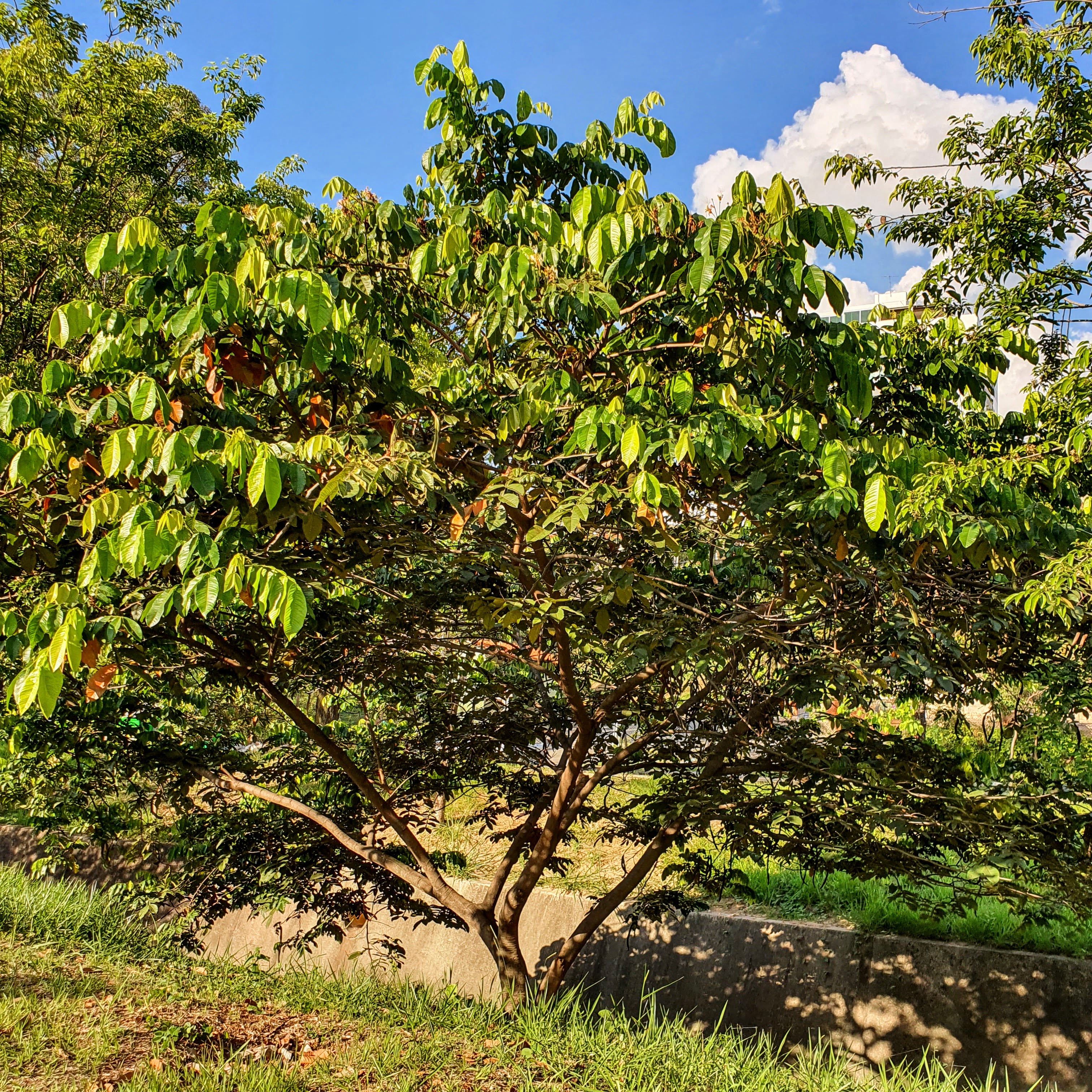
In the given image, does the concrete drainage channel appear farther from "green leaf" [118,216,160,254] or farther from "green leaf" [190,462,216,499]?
"green leaf" [118,216,160,254]

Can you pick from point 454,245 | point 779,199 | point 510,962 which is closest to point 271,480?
point 454,245

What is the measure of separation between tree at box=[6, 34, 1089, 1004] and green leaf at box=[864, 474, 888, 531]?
14mm

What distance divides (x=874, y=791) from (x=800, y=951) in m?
2.94

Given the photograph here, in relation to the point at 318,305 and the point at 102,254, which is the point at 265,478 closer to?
the point at 318,305

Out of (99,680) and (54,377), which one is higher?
(54,377)

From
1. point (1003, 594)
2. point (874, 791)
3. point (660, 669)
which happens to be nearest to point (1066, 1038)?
point (874, 791)

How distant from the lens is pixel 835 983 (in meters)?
6.23

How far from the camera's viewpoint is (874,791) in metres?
4.15

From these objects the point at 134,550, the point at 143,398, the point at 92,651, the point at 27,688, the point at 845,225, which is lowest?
the point at 27,688

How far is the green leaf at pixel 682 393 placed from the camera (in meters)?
2.89

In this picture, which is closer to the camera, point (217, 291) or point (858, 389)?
point (217, 291)

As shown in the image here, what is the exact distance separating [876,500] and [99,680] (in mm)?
2678

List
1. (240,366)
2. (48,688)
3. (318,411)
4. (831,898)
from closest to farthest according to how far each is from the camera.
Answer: (48,688), (240,366), (318,411), (831,898)

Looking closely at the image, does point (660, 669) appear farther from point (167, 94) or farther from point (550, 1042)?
point (167, 94)
